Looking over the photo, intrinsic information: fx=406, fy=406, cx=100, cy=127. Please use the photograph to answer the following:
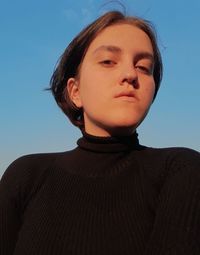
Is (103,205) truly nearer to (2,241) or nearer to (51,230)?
(51,230)

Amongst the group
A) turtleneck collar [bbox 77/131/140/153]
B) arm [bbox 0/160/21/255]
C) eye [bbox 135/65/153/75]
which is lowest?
arm [bbox 0/160/21/255]

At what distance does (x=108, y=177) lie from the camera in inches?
99.6

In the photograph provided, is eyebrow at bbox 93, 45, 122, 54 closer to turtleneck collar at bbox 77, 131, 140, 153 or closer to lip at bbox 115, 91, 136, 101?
lip at bbox 115, 91, 136, 101

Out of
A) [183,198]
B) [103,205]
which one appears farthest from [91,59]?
[183,198]

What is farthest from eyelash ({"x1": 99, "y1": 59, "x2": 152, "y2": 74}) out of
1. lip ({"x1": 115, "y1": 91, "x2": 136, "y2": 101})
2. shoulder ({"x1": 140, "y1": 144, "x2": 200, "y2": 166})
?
shoulder ({"x1": 140, "y1": 144, "x2": 200, "y2": 166})

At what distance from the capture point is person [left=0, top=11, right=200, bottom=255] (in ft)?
6.87

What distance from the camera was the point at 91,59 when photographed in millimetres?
2834

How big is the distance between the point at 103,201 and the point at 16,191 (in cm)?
64

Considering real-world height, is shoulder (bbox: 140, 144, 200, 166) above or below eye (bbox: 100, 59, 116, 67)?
below

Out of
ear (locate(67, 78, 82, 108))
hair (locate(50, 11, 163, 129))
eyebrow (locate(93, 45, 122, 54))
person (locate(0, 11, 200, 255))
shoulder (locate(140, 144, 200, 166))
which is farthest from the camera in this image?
ear (locate(67, 78, 82, 108))

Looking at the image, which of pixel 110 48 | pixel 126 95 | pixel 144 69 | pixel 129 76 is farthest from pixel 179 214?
pixel 110 48

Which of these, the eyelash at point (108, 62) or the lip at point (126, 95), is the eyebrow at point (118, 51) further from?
the lip at point (126, 95)

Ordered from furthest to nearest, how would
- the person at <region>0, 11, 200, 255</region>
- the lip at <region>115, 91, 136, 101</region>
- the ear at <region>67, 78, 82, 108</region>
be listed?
the ear at <region>67, 78, 82, 108</region> → the lip at <region>115, 91, 136, 101</region> → the person at <region>0, 11, 200, 255</region>

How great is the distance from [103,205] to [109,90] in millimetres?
709
